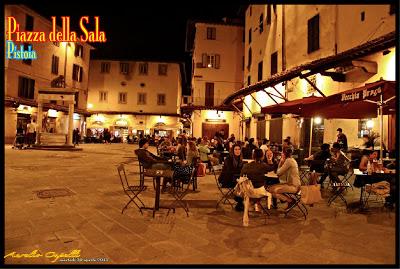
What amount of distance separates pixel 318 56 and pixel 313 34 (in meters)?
1.15

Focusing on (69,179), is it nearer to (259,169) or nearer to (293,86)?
(259,169)

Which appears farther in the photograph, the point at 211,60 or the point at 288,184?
the point at 211,60

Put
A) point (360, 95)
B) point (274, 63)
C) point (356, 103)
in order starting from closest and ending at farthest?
point (360, 95) → point (356, 103) → point (274, 63)

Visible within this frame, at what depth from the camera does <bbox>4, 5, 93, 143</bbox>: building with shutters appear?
23953 mm

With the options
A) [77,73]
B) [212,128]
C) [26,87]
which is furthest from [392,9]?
[77,73]

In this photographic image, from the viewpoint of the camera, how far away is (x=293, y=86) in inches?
571

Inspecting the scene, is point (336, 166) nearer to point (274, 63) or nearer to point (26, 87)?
point (274, 63)

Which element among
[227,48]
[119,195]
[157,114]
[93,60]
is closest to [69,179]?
[119,195]

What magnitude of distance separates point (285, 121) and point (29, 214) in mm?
12408

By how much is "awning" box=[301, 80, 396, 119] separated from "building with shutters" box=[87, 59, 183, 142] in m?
32.0

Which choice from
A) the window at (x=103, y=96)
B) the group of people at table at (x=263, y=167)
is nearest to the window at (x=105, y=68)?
the window at (x=103, y=96)

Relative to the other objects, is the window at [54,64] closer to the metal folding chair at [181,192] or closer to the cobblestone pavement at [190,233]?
the cobblestone pavement at [190,233]

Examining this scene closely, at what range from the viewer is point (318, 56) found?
12844mm

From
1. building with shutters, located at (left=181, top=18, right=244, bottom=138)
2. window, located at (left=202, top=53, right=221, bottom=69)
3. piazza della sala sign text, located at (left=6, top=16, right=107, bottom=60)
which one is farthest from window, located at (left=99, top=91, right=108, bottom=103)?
window, located at (left=202, top=53, right=221, bottom=69)
